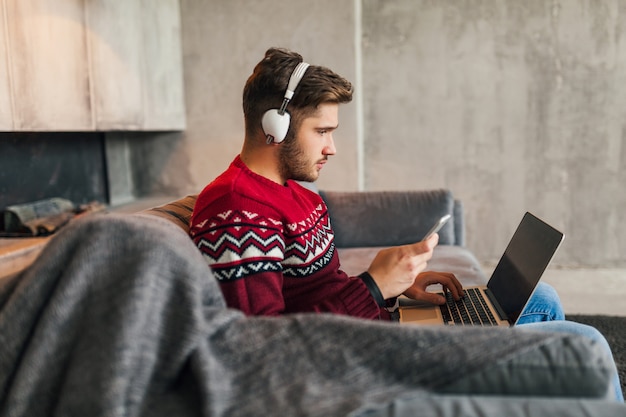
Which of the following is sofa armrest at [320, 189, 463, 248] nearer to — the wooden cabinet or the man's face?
the wooden cabinet

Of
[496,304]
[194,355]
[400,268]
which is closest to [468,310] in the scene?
[496,304]

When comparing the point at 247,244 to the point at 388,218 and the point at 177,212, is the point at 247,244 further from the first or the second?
the point at 388,218

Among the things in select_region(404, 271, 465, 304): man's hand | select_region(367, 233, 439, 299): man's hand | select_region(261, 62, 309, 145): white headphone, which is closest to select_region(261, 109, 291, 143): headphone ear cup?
select_region(261, 62, 309, 145): white headphone

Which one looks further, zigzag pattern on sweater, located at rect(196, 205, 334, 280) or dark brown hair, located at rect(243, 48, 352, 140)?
dark brown hair, located at rect(243, 48, 352, 140)

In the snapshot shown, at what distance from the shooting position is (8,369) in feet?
2.40

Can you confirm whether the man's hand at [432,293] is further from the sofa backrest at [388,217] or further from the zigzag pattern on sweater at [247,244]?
the sofa backrest at [388,217]

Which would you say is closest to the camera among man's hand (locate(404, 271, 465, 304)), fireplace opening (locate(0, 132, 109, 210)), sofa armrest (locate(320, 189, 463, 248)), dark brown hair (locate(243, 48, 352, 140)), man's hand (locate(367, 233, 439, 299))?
man's hand (locate(367, 233, 439, 299))

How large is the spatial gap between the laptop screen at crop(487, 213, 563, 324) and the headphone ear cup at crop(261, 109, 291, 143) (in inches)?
25.1

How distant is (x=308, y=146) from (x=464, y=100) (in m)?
3.07

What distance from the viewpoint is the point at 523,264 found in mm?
1486

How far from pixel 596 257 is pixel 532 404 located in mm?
3935

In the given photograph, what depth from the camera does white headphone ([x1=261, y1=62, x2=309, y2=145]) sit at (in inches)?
52.9

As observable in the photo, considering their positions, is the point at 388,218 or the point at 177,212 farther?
the point at 388,218

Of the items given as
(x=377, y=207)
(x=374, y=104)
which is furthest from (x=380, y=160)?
(x=377, y=207)
